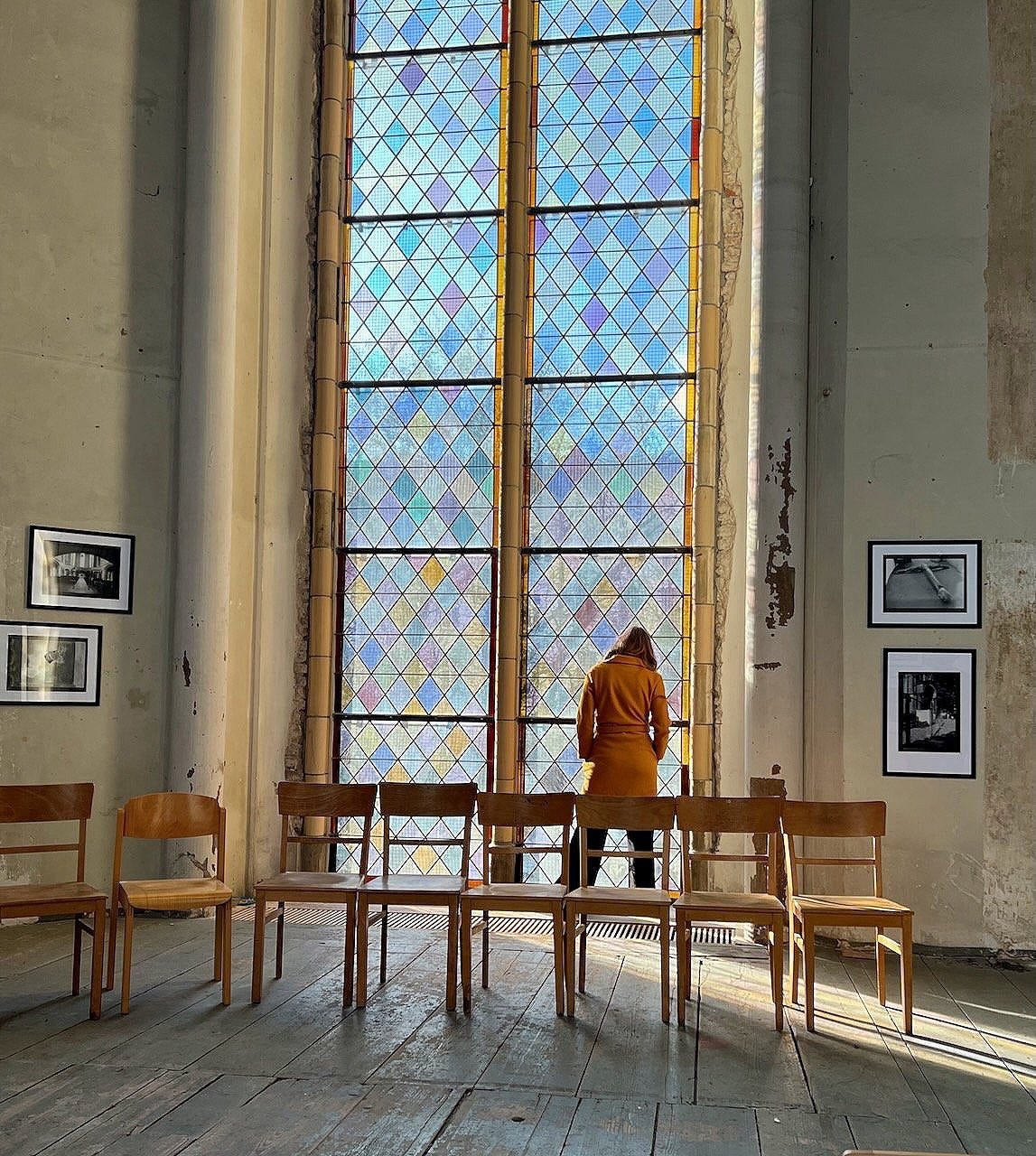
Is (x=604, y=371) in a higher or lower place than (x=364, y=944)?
higher

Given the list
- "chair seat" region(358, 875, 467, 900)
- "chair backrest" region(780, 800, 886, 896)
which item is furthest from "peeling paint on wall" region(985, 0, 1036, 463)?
"chair seat" region(358, 875, 467, 900)

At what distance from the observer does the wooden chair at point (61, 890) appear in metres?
4.44

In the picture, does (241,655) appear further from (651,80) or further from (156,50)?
(651,80)

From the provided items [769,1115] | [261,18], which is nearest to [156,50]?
[261,18]

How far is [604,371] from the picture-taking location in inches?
277

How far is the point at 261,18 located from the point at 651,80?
236 centimetres

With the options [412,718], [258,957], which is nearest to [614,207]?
[412,718]

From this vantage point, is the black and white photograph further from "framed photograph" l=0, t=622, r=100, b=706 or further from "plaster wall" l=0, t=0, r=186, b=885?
"framed photograph" l=0, t=622, r=100, b=706

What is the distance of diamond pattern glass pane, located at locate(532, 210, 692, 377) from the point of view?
696cm

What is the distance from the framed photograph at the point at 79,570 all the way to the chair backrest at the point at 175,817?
1646 mm

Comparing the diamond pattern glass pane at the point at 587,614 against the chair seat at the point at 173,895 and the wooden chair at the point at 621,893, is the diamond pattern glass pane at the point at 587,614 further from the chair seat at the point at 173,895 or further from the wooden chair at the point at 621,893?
the chair seat at the point at 173,895

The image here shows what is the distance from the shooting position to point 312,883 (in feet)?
Result: 15.6

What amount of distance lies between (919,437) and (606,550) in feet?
6.22

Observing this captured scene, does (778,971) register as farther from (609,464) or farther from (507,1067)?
(609,464)
